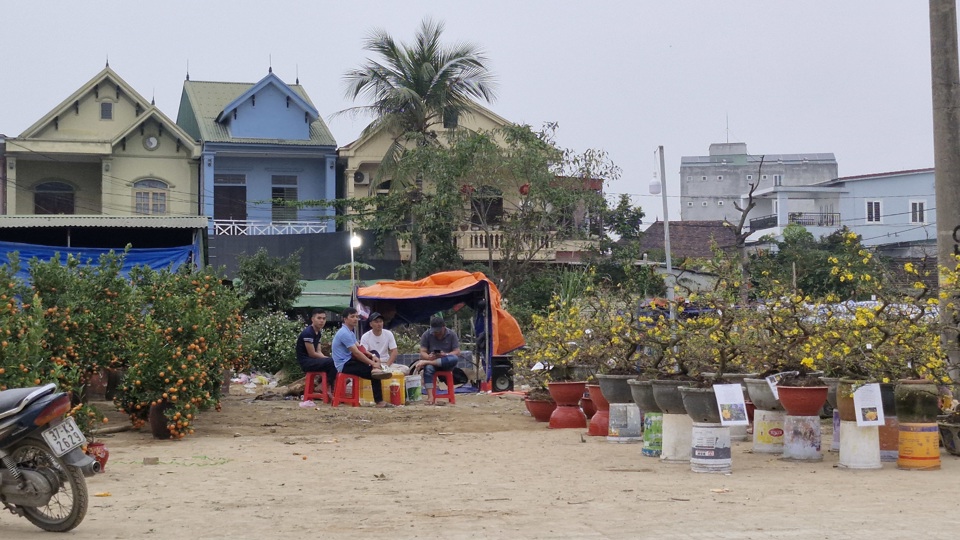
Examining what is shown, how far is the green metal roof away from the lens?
121ft

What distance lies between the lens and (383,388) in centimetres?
1755

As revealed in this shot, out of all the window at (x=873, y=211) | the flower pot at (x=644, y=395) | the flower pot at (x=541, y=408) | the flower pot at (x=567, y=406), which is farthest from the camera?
the window at (x=873, y=211)

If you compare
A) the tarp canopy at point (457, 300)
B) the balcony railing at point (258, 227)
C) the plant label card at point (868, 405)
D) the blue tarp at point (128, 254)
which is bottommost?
the plant label card at point (868, 405)

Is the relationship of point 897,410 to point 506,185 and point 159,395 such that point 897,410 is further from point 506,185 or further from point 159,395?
point 506,185

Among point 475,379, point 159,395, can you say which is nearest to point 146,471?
point 159,395

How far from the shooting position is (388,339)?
18.4 m

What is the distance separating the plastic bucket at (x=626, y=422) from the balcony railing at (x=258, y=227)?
2383 centimetres

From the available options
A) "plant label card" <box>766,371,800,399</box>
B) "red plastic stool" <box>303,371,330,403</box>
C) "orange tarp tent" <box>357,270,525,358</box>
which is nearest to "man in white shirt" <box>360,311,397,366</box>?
"red plastic stool" <box>303,371,330,403</box>

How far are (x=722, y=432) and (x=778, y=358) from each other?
1.63 m

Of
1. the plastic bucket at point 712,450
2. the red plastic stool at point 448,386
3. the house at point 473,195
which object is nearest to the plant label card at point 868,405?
the plastic bucket at point 712,450

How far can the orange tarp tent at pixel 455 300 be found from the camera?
1991 cm

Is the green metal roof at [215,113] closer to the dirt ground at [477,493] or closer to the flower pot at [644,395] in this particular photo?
the dirt ground at [477,493]

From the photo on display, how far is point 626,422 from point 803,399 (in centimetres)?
225

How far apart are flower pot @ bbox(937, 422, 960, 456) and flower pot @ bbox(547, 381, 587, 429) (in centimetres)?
436
